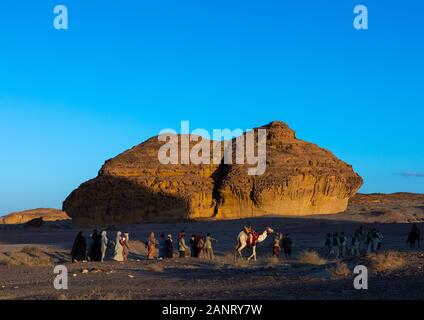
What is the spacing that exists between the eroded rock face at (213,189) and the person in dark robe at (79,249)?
25.5 meters

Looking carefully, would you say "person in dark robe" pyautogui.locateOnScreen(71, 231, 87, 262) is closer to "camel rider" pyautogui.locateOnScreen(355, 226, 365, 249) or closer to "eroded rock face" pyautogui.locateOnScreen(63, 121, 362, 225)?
"camel rider" pyautogui.locateOnScreen(355, 226, 365, 249)

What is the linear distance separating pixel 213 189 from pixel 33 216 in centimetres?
5384

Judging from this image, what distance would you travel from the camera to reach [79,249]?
23.4 m

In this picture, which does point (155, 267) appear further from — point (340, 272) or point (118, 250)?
point (340, 272)

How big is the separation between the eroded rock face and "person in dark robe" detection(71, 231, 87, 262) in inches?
1003

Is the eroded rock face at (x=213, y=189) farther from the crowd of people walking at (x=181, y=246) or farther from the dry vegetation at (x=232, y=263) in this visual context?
the dry vegetation at (x=232, y=263)

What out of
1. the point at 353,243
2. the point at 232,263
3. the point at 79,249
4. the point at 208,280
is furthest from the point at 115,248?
the point at 353,243

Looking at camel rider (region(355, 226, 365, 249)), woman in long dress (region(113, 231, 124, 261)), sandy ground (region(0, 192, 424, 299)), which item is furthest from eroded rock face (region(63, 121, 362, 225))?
woman in long dress (region(113, 231, 124, 261))

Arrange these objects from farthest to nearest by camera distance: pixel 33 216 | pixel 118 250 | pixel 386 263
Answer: pixel 33 216 → pixel 118 250 → pixel 386 263

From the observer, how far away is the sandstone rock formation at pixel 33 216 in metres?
89.6

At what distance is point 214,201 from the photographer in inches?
1981
